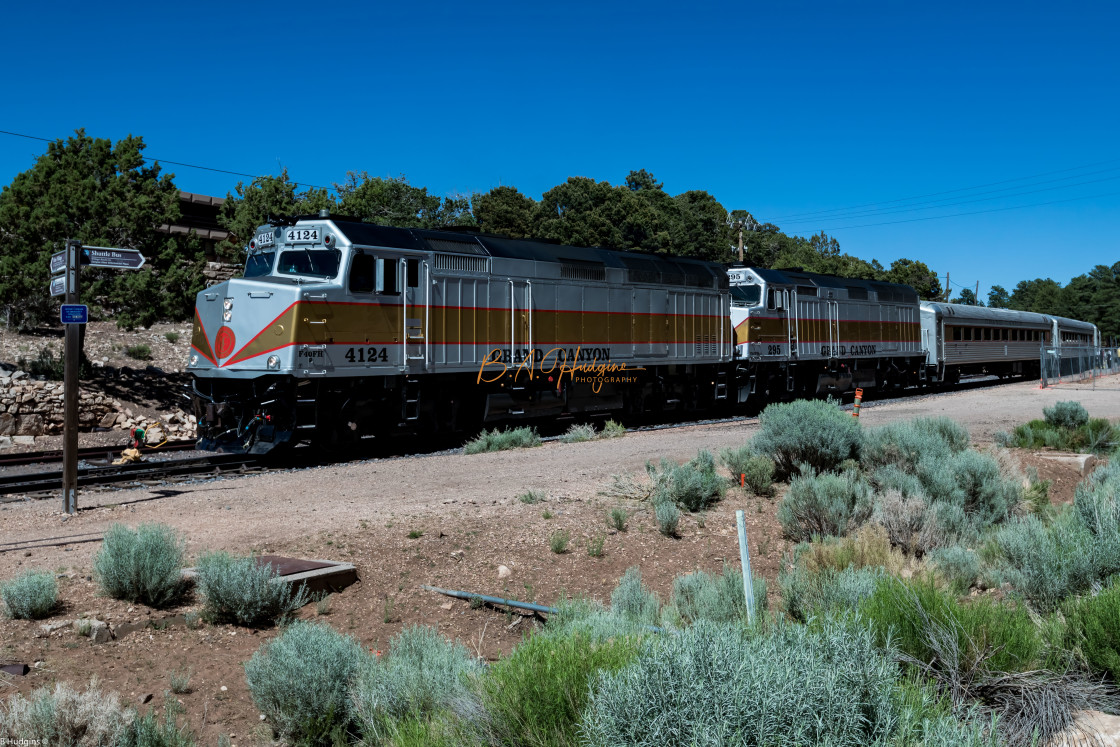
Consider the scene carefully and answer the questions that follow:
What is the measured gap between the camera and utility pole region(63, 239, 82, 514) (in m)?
9.91

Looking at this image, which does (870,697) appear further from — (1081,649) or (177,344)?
(177,344)

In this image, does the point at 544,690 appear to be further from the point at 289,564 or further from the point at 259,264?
the point at 259,264

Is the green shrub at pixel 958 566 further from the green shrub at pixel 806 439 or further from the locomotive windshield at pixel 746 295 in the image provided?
the locomotive windshield at pixel 746 295

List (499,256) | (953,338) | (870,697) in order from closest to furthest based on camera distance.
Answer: (870,697)
(499,256)
(953,338)

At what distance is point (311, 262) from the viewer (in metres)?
14.6

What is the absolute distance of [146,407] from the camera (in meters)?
22.3

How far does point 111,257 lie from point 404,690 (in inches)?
311

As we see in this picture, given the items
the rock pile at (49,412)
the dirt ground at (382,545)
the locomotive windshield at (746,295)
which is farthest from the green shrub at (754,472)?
the rock pile at (49,412)

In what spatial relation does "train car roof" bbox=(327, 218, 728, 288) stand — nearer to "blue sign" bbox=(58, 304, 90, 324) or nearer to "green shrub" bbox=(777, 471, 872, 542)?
"blue sign" bbox=(58, 304, 90, 324)

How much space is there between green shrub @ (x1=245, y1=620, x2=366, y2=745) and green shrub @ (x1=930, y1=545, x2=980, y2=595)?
17.4 feet

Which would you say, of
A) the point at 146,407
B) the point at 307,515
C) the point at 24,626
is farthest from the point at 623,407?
the point at 24,626

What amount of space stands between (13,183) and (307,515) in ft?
61.5

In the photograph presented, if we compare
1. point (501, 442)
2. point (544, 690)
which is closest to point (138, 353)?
point (501, 442)

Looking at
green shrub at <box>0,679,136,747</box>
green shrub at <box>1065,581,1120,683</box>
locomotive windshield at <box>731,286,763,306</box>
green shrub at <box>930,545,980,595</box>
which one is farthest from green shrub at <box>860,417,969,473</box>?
green shrub at <box>0,679,136,747</box>
